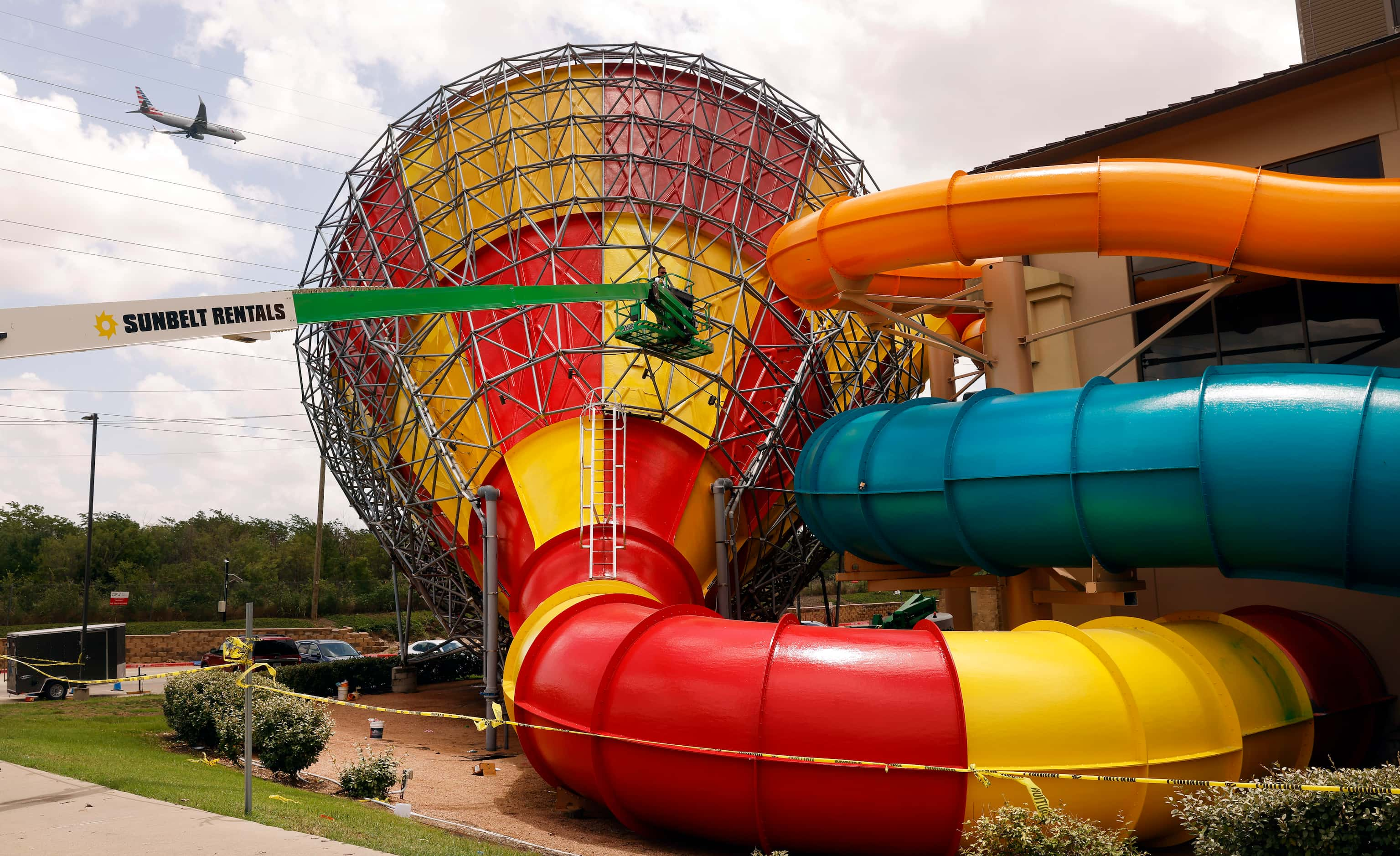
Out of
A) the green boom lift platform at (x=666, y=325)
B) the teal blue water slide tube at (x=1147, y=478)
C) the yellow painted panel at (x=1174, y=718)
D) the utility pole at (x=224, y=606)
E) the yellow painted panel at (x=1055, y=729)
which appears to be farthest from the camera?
the utility pole at (x=224, y=606)

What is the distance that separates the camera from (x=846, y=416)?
653 inches

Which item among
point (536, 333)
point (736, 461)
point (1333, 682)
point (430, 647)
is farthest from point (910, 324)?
point (430, 647)

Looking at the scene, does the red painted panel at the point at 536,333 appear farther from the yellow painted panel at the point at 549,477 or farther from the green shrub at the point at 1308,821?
the green shrub at the point at 1308,821

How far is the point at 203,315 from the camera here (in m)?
10.5

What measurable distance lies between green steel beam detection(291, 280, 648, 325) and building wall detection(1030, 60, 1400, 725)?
943 centimetres

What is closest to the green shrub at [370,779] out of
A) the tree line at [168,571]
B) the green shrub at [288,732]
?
the green shrub at [288,732]

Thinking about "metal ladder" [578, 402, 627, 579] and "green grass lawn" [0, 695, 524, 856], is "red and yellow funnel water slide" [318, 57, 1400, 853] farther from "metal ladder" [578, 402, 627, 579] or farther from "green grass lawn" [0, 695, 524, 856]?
"green grass lawn" [0, 695, 524, 856]

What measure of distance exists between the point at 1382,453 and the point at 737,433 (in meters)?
10.3

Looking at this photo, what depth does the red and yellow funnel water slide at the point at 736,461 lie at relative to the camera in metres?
9.86

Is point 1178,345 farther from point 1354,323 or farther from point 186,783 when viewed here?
point 186,783

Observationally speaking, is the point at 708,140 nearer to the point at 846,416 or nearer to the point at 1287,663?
the point at 846,416

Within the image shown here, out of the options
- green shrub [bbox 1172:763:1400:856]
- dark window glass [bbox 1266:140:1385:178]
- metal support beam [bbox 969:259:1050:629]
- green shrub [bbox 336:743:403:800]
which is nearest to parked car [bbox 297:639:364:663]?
green shrub [bbox 336:743:403:800]

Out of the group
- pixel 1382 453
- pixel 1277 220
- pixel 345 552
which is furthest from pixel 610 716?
pixel 345 552

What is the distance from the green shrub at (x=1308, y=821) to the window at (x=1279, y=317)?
33.1ft
